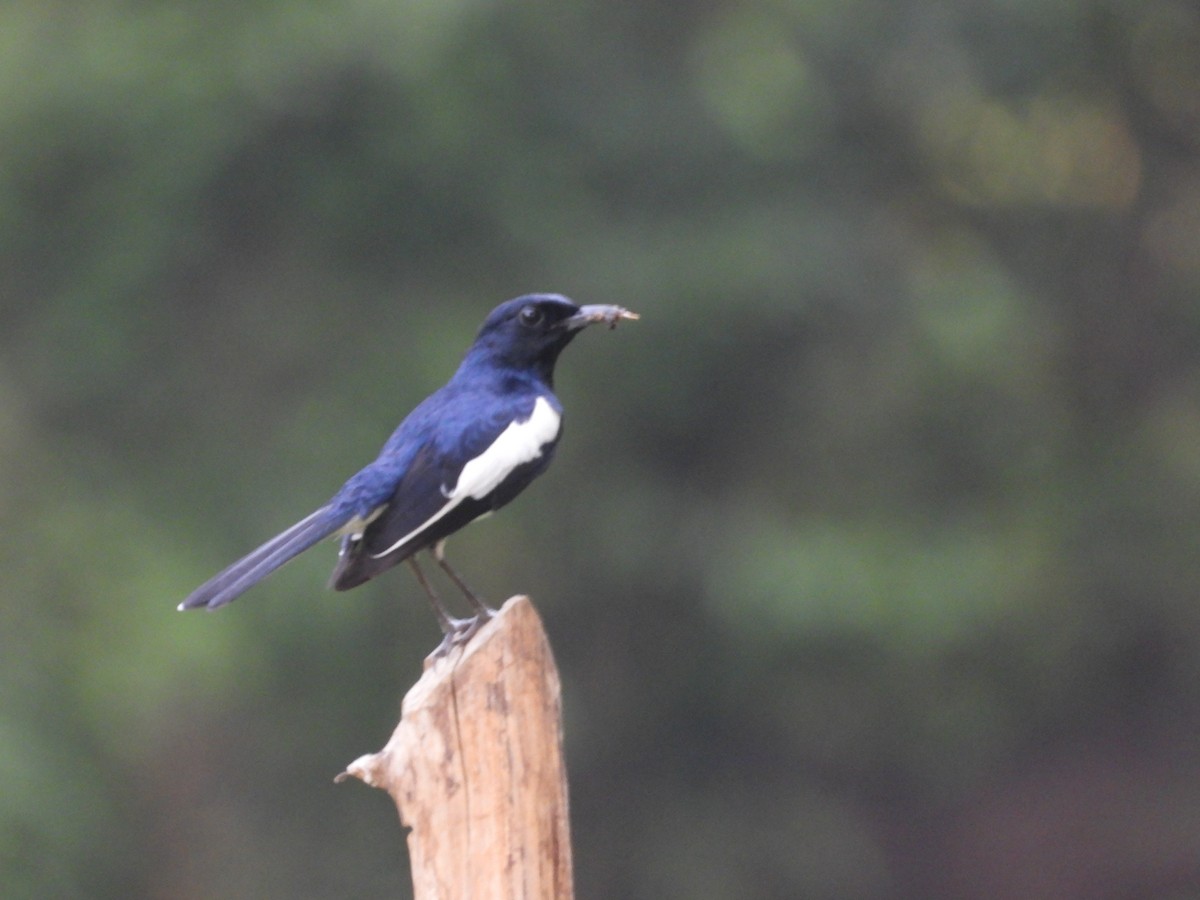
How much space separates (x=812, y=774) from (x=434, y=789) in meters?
7.21

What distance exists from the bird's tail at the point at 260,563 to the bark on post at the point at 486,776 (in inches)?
18.8

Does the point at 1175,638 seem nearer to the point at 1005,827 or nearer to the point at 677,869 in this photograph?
the point at 1005,827

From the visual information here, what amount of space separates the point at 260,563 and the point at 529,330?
1.02m

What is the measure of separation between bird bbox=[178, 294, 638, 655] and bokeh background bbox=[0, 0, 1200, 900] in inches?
169

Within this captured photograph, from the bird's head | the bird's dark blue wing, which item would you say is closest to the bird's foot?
the bird's dark blue wing

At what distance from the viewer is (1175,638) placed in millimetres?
10891

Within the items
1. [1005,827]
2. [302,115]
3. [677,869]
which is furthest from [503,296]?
[1005,827]

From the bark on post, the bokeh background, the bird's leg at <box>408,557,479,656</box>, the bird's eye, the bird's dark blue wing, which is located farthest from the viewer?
the bokeh background

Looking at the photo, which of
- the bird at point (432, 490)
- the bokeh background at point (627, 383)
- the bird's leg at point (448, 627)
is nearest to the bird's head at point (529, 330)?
the bird at point (432, 490)

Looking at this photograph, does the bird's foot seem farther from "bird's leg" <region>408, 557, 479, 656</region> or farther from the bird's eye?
the bird's eye

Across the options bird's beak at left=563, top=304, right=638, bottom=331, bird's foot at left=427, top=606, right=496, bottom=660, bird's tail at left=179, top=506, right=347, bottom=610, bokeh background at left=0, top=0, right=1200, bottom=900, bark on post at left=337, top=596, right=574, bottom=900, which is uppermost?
bokeh background at left=0, top=0, right=1200, bottom=900

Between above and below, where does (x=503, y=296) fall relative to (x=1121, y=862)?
above

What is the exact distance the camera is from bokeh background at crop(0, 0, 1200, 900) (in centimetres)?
815

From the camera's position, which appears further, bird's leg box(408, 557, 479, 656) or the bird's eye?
the bird's eye
